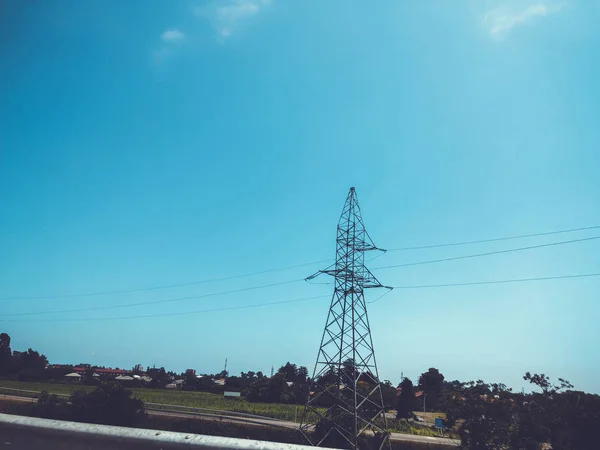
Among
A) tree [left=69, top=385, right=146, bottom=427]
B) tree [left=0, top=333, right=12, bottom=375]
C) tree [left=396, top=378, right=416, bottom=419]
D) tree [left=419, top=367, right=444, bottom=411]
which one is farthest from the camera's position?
tree [left=0, top=333, right=12, bottom=375]

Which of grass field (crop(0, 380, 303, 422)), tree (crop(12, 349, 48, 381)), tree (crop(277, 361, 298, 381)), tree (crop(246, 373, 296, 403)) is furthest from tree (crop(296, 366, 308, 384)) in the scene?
tree (crop(12, 349, 48, 381))

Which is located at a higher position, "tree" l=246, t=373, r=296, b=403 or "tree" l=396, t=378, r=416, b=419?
"tree" l=396, t=378, r=416, b=419

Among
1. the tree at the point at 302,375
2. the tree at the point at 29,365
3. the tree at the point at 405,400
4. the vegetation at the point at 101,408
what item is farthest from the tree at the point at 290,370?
the vegetation at the point at 101,408

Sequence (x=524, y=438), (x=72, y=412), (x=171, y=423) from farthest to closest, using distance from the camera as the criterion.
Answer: (x=171, y=423) < (x=72, y=412) < (x=524, y=438)

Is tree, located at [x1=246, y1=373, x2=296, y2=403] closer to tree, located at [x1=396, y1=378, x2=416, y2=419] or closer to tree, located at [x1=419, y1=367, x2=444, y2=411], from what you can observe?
tree, located at [x1=396, y1=378, x2=416, y2=419]

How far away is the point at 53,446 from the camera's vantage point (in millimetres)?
1893

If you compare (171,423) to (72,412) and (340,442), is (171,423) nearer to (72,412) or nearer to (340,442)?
(72,412)

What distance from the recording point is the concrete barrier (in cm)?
163

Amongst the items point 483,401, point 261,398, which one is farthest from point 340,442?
point 261,398

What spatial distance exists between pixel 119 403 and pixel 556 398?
2998 cm

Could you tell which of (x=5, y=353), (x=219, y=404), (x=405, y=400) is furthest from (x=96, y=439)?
(x=5, y=353)

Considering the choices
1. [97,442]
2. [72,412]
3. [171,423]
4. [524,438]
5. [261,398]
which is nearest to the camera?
[97,442]

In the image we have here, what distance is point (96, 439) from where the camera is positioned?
1.80 m

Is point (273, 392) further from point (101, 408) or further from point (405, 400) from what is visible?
point (101, 408)
